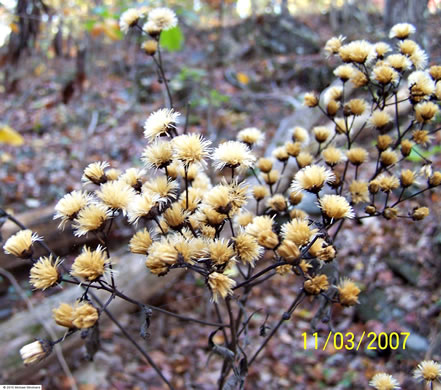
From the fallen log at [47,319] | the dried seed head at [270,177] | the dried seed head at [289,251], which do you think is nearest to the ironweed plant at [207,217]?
the dried seed head at [289,251]

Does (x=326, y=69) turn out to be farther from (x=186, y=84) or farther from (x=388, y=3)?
(x=388, y=3)

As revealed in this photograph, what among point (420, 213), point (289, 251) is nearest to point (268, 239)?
point (289, 251)

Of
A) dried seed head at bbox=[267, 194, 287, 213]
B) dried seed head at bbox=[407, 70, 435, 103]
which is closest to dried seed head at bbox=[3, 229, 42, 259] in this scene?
dried seed head at bbox=[267, 194, 287, 213]

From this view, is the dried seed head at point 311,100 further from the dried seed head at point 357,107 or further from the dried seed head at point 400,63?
the dried seed head at point 400,63

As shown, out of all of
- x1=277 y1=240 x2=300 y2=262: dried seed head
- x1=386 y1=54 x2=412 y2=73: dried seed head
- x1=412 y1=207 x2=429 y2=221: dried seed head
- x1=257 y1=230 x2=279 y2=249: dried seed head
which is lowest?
x1=277 y1=240 x2=300 y2=262: dried seed head

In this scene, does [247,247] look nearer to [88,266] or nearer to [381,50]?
[88,266]

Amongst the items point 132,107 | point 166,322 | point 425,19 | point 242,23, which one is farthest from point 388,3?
point 242,23

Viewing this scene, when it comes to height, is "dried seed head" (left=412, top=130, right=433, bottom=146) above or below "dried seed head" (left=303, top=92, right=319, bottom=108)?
below
